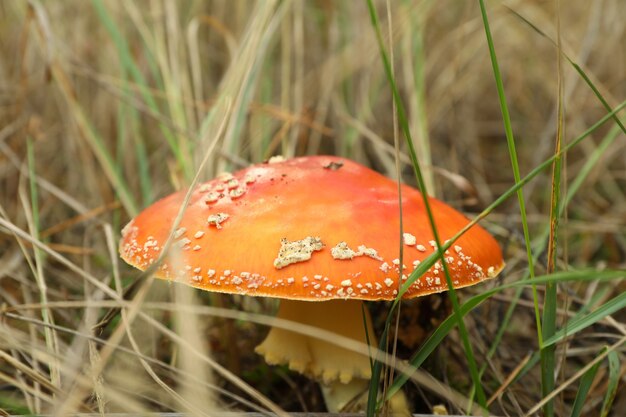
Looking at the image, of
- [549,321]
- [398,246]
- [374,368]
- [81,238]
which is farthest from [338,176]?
[81,238]

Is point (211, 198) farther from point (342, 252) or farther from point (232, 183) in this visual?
point (342, 252)

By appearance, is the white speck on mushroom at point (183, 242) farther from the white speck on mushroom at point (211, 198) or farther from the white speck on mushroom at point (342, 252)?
the white speck on mushroom at point (342, 252)

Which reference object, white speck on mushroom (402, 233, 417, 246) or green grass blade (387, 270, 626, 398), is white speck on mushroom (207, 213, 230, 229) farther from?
green grass blade (387, 270, 626, 398)

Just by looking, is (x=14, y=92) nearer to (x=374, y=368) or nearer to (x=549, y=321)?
(x=374, y=368)

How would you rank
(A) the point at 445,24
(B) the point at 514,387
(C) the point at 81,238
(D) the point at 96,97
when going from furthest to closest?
(A) the point at 445,24 → (D) the point at 96,97 → (C) the point at 81,238 → (B) the point at 514,387

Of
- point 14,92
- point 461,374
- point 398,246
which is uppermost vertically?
point 14,92

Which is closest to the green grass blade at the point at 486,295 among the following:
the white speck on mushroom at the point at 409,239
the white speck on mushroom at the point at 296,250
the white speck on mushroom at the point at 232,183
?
the white speck on mushroom at the point at 409,239

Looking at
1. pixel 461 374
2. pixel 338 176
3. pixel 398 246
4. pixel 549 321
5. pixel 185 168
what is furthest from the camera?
pixel 185 168
